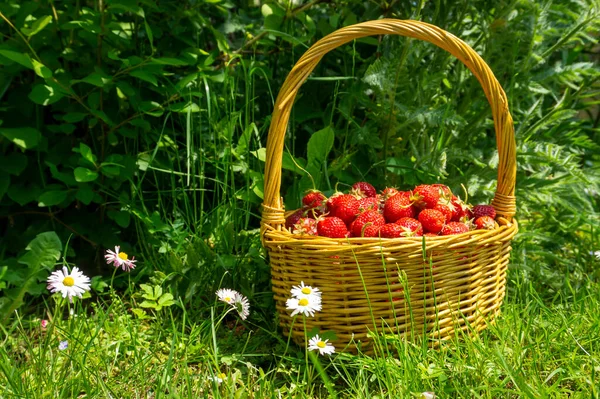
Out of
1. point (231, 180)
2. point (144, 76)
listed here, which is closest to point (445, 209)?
point (231, 180)

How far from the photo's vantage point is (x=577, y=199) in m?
2.35

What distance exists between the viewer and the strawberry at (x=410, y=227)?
1.56m

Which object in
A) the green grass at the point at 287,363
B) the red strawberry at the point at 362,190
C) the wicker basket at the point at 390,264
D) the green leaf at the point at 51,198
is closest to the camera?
the green grass at the point at 287,363

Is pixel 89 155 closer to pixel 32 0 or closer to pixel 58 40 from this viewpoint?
pixel 58 40

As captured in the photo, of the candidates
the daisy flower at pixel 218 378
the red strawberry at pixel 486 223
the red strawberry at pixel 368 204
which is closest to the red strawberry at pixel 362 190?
the red strawberry at pixel 368 204

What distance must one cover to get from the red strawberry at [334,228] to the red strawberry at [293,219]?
127 mm

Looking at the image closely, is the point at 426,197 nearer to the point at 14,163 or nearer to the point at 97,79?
the point at 97,79

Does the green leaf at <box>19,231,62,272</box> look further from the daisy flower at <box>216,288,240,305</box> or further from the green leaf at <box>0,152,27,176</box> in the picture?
the daisy flower at <box>216,288,240,305</box>

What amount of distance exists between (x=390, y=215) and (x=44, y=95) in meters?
1.02

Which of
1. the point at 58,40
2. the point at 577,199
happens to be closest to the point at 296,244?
the point at 58,40

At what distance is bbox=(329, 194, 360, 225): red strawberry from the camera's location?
166 cm

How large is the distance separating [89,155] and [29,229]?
0.40 metres

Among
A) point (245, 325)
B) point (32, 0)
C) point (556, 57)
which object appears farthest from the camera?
point (556, 57)

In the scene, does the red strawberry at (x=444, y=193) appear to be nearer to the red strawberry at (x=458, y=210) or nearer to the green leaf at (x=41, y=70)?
the red strawberry at (x=458, y=210)
